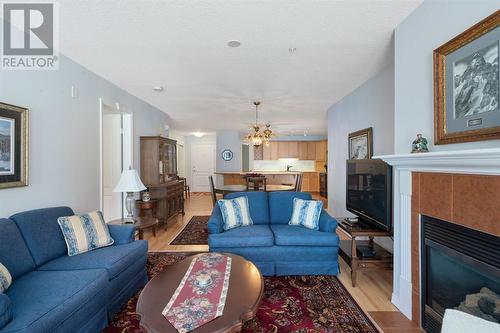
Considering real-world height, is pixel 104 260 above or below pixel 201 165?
below

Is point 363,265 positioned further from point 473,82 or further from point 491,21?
point 491,21

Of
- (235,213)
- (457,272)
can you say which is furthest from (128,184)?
(457,272)

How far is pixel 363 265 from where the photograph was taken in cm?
Result: 257

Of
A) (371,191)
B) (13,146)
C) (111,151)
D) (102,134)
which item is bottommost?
(371,191)

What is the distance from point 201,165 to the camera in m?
10.2

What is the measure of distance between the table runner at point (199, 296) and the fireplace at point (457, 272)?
1.55m

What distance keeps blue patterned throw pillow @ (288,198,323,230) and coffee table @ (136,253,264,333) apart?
1259 millimetres

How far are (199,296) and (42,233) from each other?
1630 mm

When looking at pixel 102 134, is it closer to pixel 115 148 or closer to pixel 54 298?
Answer: pixel 115 148

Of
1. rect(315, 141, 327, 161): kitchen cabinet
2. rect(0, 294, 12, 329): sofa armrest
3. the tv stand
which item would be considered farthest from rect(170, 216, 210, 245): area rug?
rect(315, 141, 327, 161): kitchen cabinet

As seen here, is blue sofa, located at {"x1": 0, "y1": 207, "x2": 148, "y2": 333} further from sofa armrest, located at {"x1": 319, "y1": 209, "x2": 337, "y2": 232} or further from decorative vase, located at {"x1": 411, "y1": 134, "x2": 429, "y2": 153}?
decorative vase, located at {"x1": 411, "y1": 134, "x2": 429, "y2": 153}

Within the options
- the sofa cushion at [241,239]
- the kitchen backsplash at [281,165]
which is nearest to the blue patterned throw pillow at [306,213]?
the sofa cushion at [241,239]

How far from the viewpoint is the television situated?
248 cm

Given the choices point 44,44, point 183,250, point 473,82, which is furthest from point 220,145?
point 473,82
